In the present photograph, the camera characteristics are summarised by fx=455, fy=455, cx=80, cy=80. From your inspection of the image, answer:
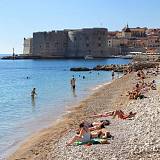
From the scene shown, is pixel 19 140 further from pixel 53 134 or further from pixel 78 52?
pixel 78 52

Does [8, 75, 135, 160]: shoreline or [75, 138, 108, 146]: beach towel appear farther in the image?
[8, 75, 135, 160]: shoreline

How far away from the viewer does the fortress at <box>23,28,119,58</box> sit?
159875 mm

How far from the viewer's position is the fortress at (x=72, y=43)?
15988cm

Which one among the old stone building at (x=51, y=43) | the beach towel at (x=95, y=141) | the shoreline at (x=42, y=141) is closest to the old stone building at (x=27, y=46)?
the old stone building at (x=51, y=43)

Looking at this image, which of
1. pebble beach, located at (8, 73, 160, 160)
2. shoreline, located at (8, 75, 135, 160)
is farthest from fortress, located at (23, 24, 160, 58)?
Answer: pebble beach, located at (8, 73, 160, 160)

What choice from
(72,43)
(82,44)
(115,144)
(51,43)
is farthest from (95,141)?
(51,43)

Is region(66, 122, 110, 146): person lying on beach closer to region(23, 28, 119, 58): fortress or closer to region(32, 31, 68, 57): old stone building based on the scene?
region(23, 28, 119, 58): fortress

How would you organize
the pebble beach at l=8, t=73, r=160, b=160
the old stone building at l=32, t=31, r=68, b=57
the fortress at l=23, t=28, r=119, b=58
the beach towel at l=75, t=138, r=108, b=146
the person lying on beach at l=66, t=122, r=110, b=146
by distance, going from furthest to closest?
the old stone building at l=32, t=31, r=68, b=57 → the fortress at l=23, t=28, r=119, b=58 → the person lying on beach at l=66, t=122, r=110, b=146 → the beach towel at l=75, t=138, r=108, b=146 → the pebble beach at l=8, t=73, r=160, b=160

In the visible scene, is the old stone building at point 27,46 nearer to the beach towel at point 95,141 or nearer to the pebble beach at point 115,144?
the pebble beach at point 115,144

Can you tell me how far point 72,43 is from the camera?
16288 cm

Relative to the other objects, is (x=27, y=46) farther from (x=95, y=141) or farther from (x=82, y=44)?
(x=95, y=141)

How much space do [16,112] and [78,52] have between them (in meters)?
137

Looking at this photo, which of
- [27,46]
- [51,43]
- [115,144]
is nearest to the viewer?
[115,144]

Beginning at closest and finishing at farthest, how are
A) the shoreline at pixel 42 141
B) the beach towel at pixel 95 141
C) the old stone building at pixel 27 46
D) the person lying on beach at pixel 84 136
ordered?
the beach towel at pixel 95 141 < the person lying on beach at pixel 84 136 < the shoreline at pixel 42 141 < the old stone building at pixel 27 46
